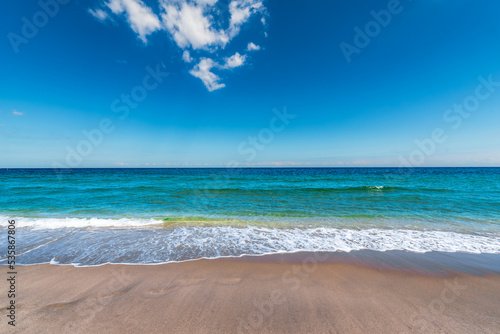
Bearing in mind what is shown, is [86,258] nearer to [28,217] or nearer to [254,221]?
[254,221]

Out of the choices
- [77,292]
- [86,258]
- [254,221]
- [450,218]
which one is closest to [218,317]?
[77,292]

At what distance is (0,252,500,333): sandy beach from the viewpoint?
9.34ft

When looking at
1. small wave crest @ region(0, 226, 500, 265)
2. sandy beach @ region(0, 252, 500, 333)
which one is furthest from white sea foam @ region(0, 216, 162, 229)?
sandy beach @ region(0, 252, 500, 333)

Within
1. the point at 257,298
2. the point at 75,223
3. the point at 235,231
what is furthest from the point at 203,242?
the point at 75,223

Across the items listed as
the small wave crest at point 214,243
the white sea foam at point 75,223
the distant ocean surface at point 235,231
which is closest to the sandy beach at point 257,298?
the small wave crest at point 214,243

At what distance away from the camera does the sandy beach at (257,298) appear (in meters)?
2.85

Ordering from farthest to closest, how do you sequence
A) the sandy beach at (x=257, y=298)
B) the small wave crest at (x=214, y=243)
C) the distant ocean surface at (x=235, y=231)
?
the distant ocean surface at (x=235, y=231)
the small wave crest at (x=214, y=243)
the sandy beach at (x=257, y=298)

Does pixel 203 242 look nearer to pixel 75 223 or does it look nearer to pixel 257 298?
pixel 257 298

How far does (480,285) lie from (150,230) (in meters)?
9.68

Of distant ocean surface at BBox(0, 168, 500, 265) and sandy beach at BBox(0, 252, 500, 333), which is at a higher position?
sandy beach at BBox(0, 252, 500, 333)

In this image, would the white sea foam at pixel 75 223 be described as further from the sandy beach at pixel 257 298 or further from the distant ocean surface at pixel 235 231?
the sandy beach at pixel 257 298

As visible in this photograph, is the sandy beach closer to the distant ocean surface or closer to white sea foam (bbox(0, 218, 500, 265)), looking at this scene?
white sea foam (bbox(0, 218, 500, 265))

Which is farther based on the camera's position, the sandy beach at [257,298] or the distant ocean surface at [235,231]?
the distant ocean surface at [235,231]

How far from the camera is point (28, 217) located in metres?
9.45
